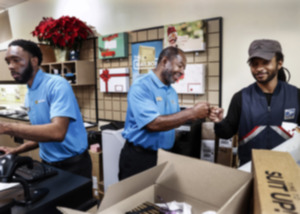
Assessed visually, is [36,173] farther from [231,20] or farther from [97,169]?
[231,20]

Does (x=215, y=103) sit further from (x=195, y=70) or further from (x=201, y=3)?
(x=201, y=3)

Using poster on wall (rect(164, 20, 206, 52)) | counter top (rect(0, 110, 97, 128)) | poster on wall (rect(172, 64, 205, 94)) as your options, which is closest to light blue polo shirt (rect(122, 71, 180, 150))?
poster on wall (rect(172, 64, 205, 94))

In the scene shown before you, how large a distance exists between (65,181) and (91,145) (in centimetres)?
185

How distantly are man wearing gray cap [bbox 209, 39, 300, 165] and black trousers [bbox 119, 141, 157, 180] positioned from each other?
0.66m

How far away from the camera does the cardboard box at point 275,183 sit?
1.25 feet

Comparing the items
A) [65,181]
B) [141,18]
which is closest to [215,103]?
[141,18]

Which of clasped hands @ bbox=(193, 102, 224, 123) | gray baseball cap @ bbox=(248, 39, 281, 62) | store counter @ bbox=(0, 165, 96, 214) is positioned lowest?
store counter @ bbox=(0, 165, 96, 214)

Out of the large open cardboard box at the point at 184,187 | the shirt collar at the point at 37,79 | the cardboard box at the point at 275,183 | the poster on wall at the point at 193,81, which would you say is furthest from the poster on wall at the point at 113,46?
the cardboard box at the point at 275,183

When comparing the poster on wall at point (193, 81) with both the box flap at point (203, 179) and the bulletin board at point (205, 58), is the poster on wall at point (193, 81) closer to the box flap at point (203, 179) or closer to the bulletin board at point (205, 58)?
the bulletin board at point (205, 58)

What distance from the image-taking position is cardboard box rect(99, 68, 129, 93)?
3.15 m

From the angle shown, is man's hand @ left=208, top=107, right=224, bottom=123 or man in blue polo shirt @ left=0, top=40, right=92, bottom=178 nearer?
man in blue polo shirt @ left=0, top=40, right=92, bottom=178

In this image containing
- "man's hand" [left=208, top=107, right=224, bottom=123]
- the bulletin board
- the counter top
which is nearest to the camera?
"man's hand" [left=208, top=107, right=224, bottom=123]

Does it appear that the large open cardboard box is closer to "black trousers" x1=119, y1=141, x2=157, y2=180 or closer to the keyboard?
the keyboard

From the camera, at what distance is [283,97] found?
4.79ft
